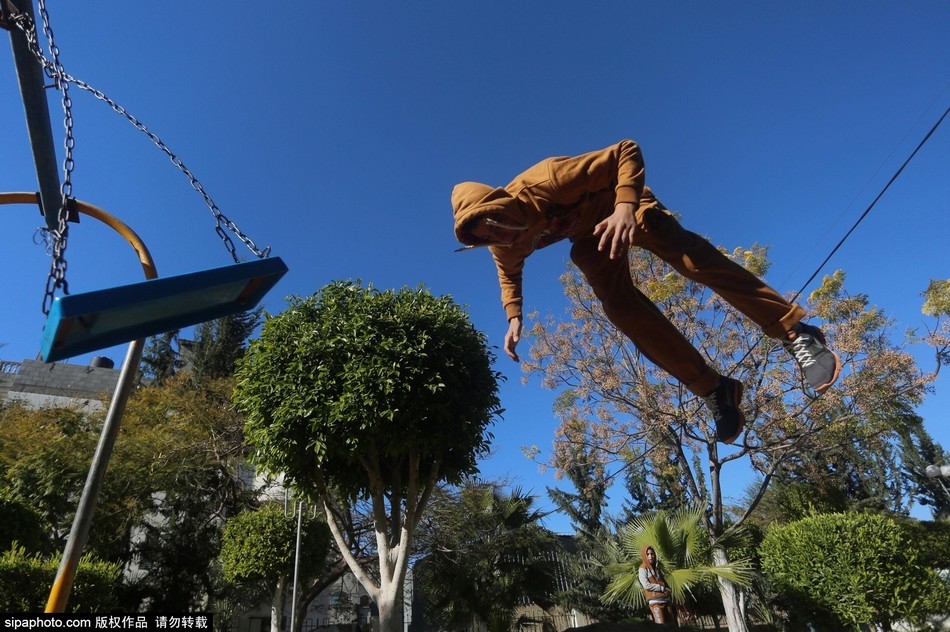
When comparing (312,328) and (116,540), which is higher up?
(312,328)

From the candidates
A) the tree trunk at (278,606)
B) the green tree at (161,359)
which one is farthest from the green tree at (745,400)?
the green tree at (161,359)

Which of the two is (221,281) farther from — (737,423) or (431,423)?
(431,423)

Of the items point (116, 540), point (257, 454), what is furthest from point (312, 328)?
point (116, 540)

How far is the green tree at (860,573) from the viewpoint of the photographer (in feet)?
32.0

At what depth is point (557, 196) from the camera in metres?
3.44

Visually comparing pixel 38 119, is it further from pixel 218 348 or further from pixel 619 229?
pixel 218 348

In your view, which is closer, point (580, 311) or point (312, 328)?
point (312, 328)

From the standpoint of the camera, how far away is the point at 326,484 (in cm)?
794

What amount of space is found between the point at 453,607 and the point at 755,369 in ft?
36.9

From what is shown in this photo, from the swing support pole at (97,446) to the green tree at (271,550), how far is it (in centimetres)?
1126

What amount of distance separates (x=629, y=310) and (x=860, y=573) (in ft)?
32.0

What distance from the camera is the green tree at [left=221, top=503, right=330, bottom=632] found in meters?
12.8

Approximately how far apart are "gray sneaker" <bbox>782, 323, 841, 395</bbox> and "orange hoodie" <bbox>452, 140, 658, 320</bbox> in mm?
1299

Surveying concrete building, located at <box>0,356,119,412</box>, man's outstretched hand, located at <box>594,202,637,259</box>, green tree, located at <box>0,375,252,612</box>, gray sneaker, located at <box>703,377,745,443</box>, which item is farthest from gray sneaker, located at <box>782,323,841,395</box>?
concrete building, located at <box>0,356,119,412</box>
